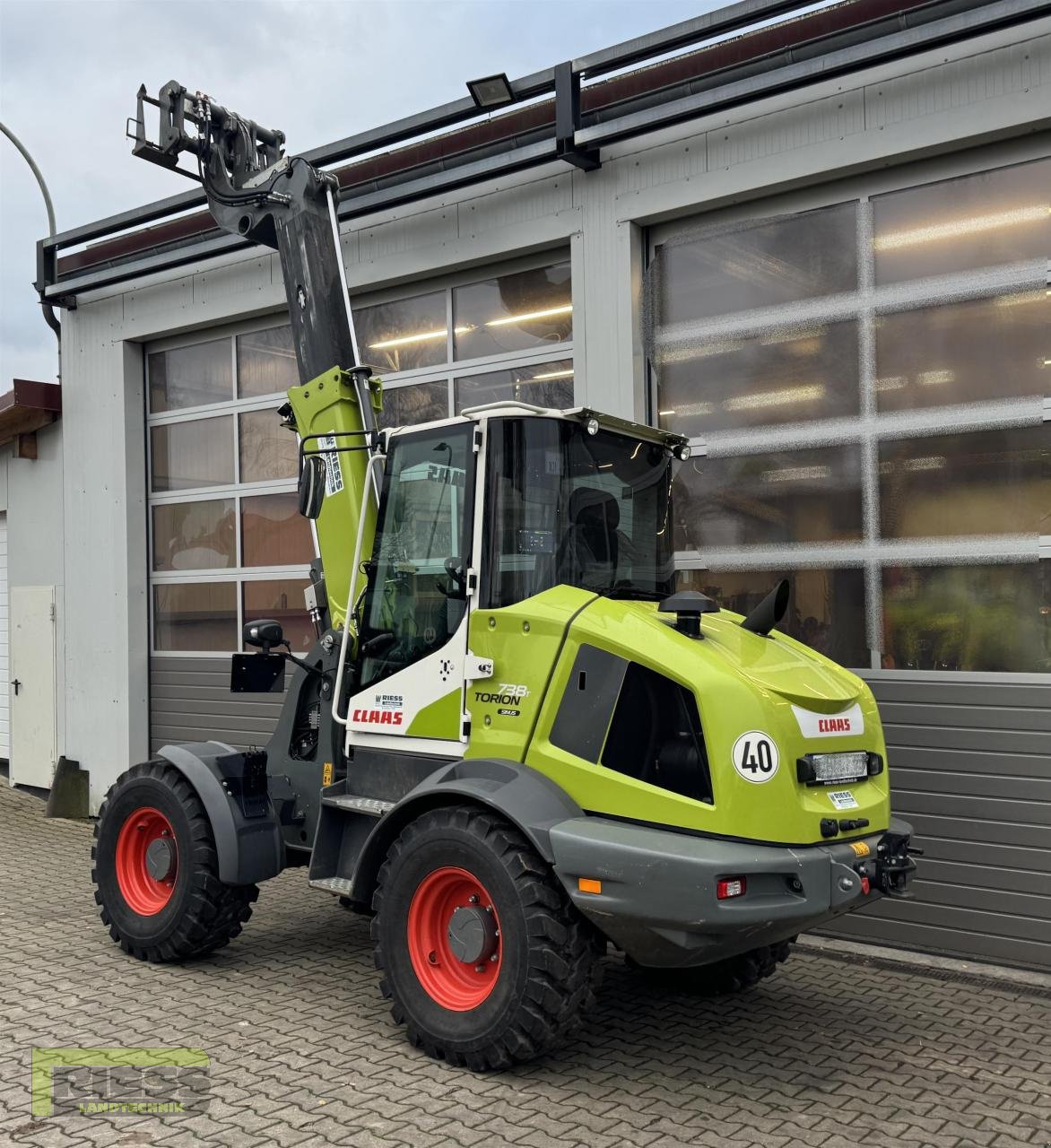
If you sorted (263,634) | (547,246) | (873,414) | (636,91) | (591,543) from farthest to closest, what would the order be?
(547,246) → (636,91) → (873,414) → (263,634) → (591,543)

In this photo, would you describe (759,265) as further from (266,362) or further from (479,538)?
(266,362)

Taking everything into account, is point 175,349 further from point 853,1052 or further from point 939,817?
point 853,1052

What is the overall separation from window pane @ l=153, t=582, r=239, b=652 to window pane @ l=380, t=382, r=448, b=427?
7.54 ft

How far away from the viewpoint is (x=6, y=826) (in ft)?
32.8

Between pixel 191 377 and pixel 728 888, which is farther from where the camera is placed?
pixel 191 377

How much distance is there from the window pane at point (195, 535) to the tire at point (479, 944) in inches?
230

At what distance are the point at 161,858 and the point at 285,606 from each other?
13.1ft

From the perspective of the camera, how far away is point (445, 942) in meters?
4.68

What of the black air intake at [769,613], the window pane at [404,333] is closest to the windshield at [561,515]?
the black air intake at [769,613]

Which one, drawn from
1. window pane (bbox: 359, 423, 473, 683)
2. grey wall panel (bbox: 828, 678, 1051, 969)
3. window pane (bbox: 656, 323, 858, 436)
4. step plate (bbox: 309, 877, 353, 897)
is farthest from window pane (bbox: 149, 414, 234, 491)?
grey wall panel (bbox: 828, 678, 1051, 969)

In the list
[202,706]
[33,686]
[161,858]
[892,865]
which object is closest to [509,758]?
[892,865]

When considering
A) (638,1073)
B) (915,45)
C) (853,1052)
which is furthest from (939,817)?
(915,45)

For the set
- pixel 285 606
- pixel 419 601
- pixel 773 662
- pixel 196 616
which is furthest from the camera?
pixel 196 616

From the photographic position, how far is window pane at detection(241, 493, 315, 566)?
31.4 ft
